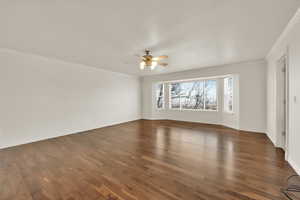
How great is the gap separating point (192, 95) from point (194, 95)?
10cm

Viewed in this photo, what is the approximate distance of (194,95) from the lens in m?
Answer: 6.60

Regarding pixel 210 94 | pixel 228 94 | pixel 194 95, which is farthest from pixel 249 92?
pixel 194 95

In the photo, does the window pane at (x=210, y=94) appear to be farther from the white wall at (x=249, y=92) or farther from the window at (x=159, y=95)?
the window at (x=159, y=95)

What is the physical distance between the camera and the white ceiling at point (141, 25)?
175cm

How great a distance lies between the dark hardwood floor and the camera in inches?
66.2

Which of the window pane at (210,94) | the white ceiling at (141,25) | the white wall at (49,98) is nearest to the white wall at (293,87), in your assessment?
the white ceiling at (141,25)

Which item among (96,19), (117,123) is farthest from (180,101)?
(96,19)

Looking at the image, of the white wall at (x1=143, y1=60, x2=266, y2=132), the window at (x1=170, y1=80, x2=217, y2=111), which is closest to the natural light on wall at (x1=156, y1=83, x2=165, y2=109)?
the window at (x1=170, y1=80, x2=217, y2=111)

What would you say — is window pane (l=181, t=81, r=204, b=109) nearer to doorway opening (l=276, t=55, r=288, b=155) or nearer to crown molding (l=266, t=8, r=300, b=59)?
doorway opening (l=276, t=55, r=288, b=155)

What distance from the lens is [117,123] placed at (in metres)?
6.13

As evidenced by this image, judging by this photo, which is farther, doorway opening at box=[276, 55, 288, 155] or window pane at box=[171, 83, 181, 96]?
window pane at box=[171, 83, 181, 96]

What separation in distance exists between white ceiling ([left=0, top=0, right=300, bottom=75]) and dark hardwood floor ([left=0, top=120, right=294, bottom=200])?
245 cm

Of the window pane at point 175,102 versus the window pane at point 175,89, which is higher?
the window pane at point 175,89

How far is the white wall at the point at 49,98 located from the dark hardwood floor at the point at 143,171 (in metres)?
0.61
